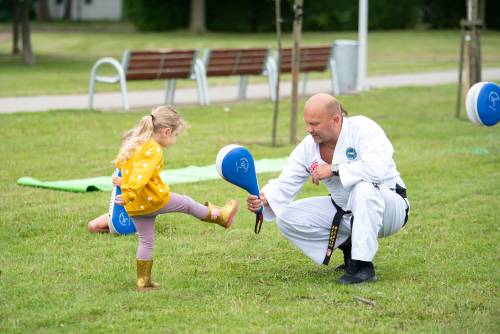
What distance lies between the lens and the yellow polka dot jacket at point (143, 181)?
5691 mm

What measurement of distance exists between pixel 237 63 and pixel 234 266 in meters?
11.5

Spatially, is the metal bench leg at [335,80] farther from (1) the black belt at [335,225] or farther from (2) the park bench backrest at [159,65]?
(1) the black belt at [335,225]

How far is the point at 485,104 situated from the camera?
7.01 metres

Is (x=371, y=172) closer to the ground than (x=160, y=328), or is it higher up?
higher up

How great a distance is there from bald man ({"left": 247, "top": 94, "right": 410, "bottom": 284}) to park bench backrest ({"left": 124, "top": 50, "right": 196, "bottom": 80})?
399 inches

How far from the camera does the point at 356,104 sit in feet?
55.7

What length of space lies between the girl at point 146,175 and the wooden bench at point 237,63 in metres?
11.4

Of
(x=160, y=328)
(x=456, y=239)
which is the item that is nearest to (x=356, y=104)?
(x=456, y=239)

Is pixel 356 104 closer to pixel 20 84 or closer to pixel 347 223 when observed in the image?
pixel 20 84

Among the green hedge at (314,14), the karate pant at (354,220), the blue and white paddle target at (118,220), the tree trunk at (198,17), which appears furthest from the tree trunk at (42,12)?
the karate pant at (354,220)

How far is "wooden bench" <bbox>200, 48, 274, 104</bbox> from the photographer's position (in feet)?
57.8

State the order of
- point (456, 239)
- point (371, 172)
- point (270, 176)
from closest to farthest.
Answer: point (371, 172) < point (456, 239) < point (270, 176)

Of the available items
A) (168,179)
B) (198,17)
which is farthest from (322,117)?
(198,17)

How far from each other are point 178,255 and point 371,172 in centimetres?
173
